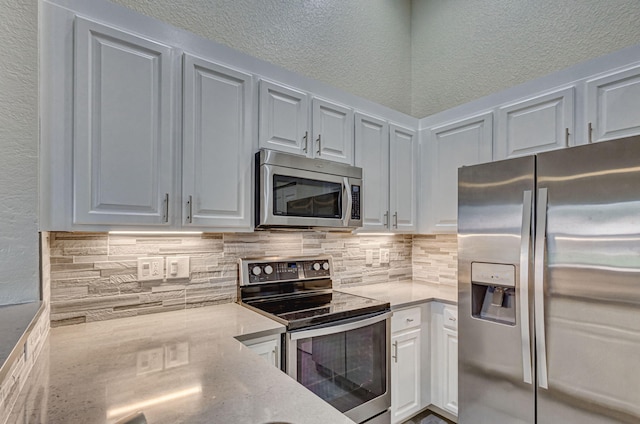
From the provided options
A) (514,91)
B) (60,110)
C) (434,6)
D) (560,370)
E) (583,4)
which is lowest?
(560,370)

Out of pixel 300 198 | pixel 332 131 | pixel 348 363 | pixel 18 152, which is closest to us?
pixel 18 152

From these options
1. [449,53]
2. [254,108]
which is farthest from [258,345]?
[449,53]

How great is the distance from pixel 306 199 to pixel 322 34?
62.5 inches

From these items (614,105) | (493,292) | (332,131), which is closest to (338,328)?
(493,292)

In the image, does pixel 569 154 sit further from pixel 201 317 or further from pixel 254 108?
pixel 201 317

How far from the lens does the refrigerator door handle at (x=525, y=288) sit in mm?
1586

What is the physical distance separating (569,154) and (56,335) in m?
2.40

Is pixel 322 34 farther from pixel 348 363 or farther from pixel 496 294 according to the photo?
pixel 348 363

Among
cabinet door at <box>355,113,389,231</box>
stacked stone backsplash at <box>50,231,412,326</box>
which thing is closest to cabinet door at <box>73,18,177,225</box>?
stacked stone backsplash at <box>50,231,412,326</box>

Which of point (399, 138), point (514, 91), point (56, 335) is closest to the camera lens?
point (56, 335)

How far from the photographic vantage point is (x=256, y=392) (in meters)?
0.94

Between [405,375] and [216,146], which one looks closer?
[216,146]

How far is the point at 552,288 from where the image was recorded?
151 centimetres

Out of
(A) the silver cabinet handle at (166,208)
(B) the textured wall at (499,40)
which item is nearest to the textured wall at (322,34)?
(B) the textured wall at (499,40)
